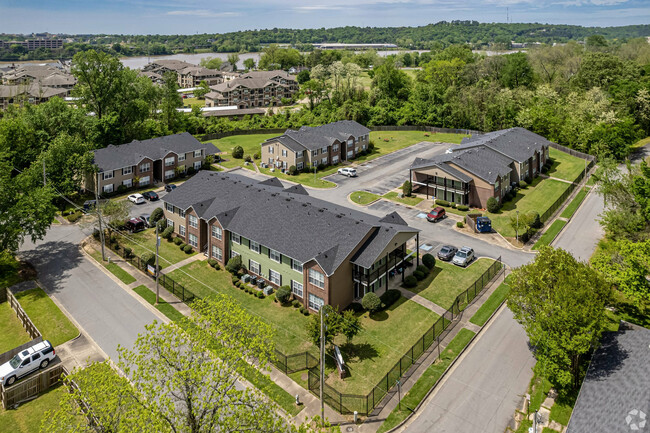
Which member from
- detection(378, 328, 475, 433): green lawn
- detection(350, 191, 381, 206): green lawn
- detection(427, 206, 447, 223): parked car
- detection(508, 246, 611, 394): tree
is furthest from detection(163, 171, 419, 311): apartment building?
detection(350, 191, 381, 206): green lawn

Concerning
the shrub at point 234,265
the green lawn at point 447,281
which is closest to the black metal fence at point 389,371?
the green lawn at point 447,281

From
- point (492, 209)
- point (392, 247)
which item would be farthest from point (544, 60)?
point (392, 247)

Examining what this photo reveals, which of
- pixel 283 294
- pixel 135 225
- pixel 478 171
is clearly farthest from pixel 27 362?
pixel 478 171

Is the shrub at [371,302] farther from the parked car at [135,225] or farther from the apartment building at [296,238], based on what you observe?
the parked car at [135,225]

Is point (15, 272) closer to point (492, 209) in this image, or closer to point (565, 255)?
point (565, 255)

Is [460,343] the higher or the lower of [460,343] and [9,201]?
the lower

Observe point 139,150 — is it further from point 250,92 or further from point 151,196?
point 250,92
